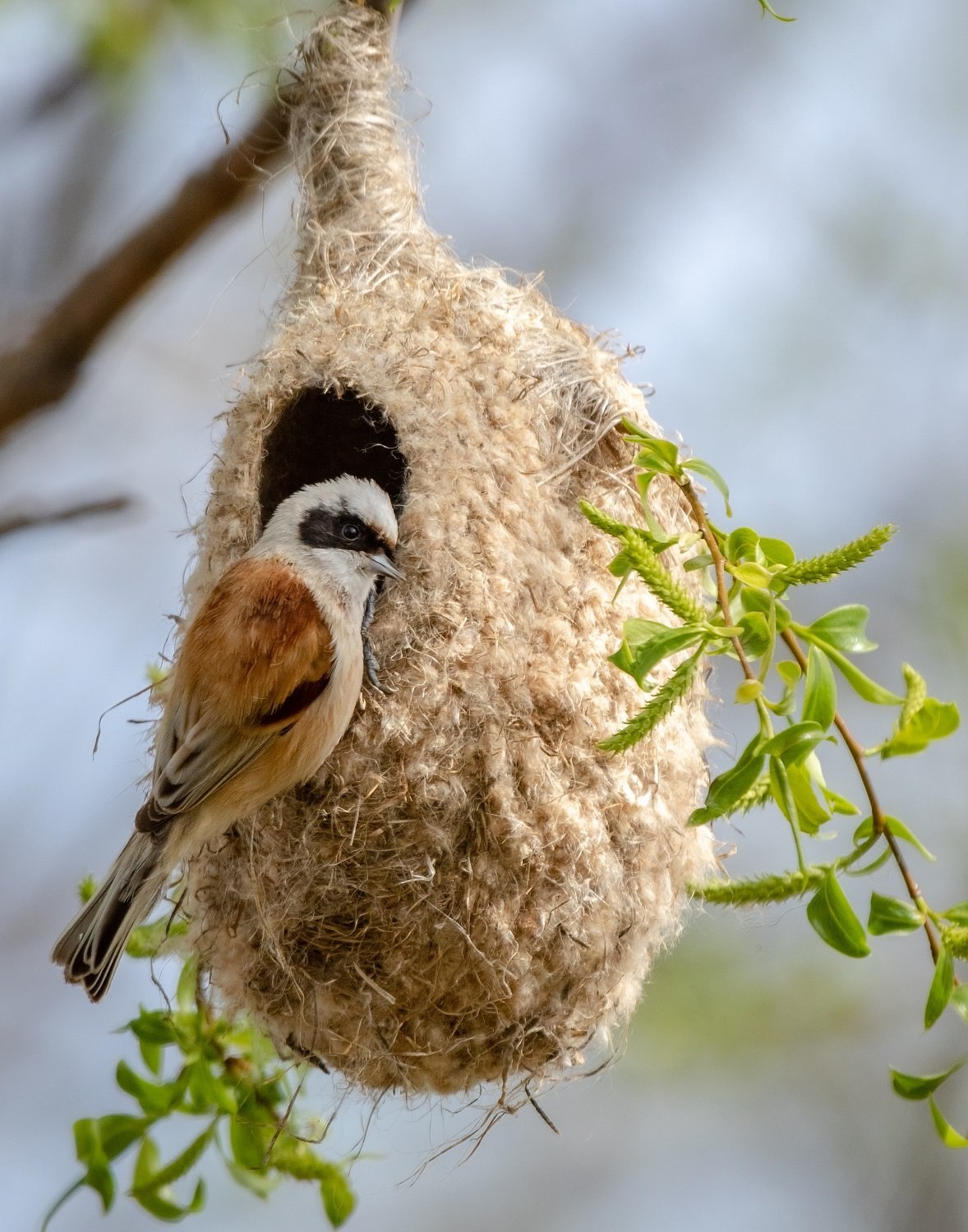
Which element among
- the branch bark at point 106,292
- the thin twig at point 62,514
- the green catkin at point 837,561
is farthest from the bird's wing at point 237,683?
the green catkin at point 837,561

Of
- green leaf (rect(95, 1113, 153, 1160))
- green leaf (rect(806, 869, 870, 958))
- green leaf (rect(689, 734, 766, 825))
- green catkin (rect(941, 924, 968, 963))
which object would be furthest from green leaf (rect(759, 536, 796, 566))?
green leaf (rect(95, 1113, 153, 1160))

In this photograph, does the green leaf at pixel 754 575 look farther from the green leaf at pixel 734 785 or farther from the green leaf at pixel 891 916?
the green leaf at pixel 891 916

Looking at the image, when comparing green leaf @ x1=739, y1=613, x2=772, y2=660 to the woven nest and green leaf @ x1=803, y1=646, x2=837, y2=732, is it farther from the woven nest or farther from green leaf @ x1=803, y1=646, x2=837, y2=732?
the woven nest

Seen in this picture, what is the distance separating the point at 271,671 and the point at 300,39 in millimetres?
1643

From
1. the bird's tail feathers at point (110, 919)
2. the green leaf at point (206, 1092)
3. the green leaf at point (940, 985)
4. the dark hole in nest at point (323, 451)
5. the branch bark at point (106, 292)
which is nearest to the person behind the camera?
the green leaf at point (940, 985)

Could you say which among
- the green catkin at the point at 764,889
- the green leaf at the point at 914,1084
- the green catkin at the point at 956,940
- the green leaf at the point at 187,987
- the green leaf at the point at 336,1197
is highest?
the green leaf at the point at 187,987

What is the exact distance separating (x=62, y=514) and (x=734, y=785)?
130cm

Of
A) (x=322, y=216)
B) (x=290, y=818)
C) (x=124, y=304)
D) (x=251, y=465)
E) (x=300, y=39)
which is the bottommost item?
(x=290, y=818)

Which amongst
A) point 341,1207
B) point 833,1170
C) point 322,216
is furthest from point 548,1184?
point 322,216

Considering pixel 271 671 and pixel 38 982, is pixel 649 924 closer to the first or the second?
pixel 271 671

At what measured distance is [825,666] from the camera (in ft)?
5.72

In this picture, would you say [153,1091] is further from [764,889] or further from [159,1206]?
[764,889]

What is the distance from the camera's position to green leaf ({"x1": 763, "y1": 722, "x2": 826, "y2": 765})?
5.46ft

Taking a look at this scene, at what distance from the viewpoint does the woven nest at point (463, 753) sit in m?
2.20
